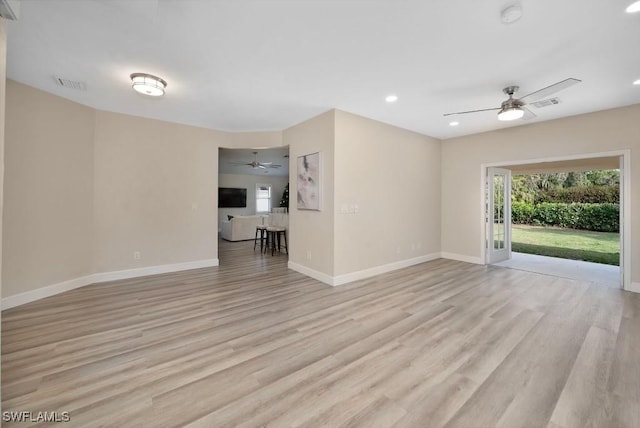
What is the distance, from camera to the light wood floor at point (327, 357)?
62.4 inches

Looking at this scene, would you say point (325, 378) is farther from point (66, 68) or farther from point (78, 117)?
point (78, 117)

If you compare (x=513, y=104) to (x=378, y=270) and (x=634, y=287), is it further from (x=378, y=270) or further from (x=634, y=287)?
(x=634, y=287)

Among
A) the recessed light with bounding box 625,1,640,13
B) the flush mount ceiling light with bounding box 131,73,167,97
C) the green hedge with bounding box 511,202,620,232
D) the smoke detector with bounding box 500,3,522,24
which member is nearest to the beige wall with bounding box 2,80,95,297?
the flush mount ceiling light with bounding box 131,73,167,97

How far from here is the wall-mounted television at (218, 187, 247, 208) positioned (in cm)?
1044

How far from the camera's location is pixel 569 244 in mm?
7461

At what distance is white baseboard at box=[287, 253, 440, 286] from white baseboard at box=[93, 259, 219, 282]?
1651 millimetres

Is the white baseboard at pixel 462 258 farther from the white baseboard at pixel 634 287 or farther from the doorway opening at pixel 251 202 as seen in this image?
the doorway opening at pixel 251 202

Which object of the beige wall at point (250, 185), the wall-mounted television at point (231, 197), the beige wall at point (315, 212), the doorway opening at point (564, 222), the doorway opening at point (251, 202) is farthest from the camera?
the beige wall at point (250, 185)

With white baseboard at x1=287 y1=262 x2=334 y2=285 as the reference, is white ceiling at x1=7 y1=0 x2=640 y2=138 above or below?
→ above

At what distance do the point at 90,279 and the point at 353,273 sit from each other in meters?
4.04

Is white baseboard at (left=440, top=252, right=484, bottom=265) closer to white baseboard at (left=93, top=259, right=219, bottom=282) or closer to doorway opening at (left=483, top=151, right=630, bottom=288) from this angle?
doorway opening at (left=483, top=151, right=630, bottom=288)

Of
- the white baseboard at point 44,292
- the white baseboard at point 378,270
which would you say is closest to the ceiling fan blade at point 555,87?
the white baseboard at point 378,270

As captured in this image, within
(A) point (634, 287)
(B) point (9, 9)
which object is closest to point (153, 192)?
(B) point (9, 9)

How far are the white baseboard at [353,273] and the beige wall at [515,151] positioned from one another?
1109 mm
